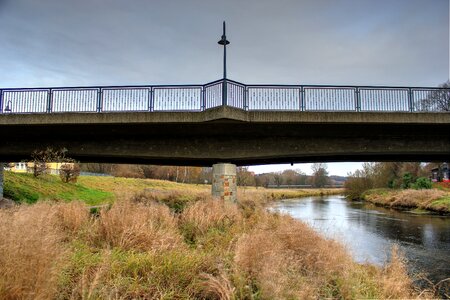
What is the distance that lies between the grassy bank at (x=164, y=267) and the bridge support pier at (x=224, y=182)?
8.64 metres

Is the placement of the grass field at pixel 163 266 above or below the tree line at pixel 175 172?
below

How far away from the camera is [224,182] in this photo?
17719mm

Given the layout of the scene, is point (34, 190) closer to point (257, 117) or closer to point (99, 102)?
point (99, 102)

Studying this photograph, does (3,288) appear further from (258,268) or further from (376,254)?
(376,254)

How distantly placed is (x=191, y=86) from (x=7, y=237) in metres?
12.7

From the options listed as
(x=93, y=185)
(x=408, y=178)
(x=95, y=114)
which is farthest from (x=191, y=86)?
(x=408, y=178)

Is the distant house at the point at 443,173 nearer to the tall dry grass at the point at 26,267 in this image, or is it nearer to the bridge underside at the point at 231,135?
the bridge underside at the point at 231,135

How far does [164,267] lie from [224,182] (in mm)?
11899

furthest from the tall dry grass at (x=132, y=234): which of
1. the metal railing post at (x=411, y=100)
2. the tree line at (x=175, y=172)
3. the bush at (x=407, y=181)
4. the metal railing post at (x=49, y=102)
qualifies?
the tree line at (x=175, y=172)

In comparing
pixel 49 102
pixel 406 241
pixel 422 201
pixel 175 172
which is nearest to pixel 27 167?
pixel 49 102

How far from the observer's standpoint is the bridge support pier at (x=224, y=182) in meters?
17.6

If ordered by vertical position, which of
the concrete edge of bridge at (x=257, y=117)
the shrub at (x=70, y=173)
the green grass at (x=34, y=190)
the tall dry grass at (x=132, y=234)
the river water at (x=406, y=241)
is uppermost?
the concrete edge of bridge at (x=257, y=117)

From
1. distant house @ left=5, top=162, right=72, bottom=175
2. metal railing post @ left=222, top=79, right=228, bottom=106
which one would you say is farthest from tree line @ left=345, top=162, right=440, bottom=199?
metal railing post @ left=222, top=79, right=228, bottom=106

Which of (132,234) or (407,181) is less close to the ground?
(407,181)
